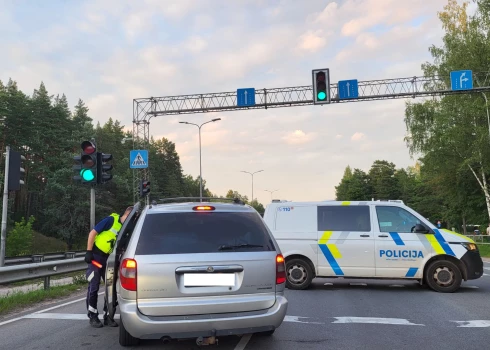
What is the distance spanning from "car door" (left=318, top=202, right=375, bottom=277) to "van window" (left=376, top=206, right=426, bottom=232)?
9.9 inches

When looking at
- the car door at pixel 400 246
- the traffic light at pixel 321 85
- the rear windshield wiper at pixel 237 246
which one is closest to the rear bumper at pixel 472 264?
the car door at pixel 400 246

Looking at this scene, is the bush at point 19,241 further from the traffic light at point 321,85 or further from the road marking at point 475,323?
the road marking at point 475,323

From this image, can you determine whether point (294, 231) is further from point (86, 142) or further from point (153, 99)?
point (153, 99)

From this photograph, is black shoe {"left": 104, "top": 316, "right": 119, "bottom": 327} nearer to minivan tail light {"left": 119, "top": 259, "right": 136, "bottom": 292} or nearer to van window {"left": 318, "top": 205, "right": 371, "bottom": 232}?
minivan tail light {"left": 119, "top": 259, "right": 136, "bottom": 292}

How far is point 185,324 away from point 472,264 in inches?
283

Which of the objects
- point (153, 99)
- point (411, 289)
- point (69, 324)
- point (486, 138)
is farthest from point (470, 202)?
point (69, 324)

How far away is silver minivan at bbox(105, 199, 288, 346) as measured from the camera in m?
4.39

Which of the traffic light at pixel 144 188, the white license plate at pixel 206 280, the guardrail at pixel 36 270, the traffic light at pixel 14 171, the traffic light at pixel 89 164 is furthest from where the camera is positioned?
the traffic light at pixel 144 188

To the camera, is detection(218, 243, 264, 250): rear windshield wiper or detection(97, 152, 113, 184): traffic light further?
detection(97, 152, 113, 184): traffic light

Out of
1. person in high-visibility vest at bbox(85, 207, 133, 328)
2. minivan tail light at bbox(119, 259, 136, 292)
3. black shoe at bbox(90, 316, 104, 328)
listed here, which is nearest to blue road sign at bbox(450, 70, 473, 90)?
person in high-visibility vest at bbox(85, 207, 133, 328)

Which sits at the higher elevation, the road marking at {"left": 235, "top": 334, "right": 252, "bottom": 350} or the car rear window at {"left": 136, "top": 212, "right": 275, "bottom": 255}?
the car rear window at {"left": 136, "top": 212, "right": 275, "bottom": 255}

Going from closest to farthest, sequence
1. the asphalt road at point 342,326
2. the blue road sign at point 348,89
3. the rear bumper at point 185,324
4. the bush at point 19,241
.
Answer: the rear bumper at point 185,324, the asphalt road at point 342,326, the blue road sign at point 348,89, the bush at point 19,241

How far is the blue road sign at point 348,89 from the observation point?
22828 mm

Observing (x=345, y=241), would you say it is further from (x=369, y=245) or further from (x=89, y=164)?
(x=89, y=164)
